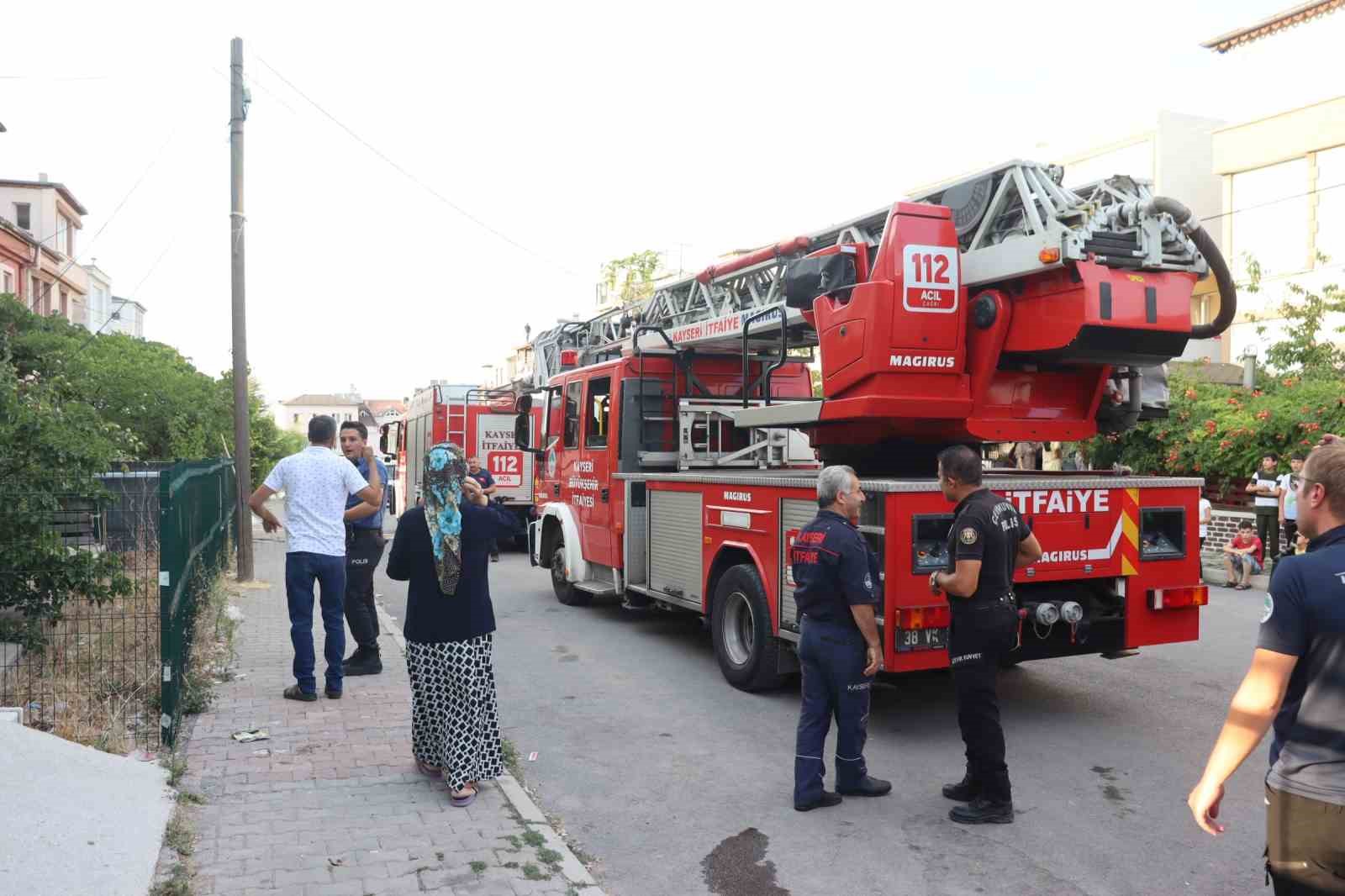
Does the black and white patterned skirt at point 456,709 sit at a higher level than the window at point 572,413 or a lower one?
lower

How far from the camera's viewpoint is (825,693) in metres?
5.34

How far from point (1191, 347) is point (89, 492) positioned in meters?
30.4

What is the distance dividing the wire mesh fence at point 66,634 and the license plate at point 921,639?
4193 millimetres

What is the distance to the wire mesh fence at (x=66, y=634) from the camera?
6.16 m

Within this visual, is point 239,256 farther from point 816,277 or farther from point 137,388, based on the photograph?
point 816,277

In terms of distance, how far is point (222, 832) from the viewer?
4734 mm

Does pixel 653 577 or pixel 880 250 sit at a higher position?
pixel 880 250

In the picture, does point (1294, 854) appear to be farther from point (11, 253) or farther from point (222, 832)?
point (11, 253)

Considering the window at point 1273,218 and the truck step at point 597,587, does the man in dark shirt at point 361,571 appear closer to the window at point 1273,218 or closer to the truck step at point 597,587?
the truck step at point 597,587

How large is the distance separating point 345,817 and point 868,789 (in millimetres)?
2574

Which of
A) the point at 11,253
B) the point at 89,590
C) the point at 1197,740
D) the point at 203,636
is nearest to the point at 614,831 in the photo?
the point at 1197,740

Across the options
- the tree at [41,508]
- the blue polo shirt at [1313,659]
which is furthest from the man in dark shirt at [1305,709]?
the tree at [41,508]

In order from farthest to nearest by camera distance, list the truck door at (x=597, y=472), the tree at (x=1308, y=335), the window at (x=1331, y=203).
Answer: the window at (x=1331, y=203), the tree at (x=1308, y=335), the truck door at (x=597, y=472)

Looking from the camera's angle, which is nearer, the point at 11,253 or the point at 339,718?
the point at 339,718
